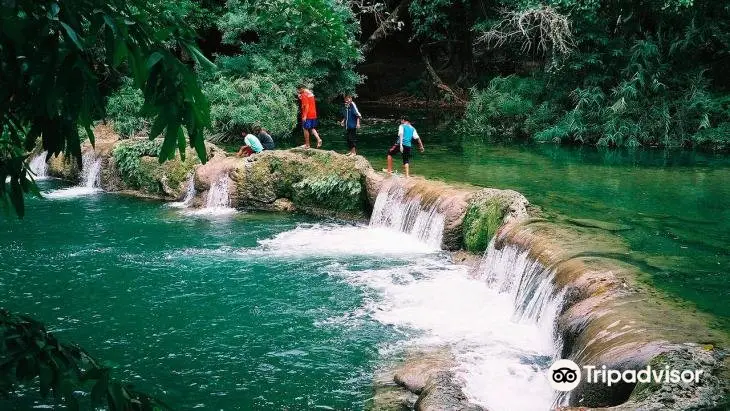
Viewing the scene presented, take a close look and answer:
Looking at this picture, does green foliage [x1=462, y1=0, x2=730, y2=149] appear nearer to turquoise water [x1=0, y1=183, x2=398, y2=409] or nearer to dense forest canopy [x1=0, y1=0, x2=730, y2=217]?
dense forest canopy [x1=0, y1=0, x2=730, y2=217]

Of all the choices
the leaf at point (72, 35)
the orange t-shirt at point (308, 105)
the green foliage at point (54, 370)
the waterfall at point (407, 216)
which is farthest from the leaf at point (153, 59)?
the orange t-shirt at point (308, 105)

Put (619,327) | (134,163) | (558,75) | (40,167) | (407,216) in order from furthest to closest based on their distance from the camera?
(558,75) → (40,167) → (134,163) → (407,216) → (619,327)

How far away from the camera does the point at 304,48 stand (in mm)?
23547

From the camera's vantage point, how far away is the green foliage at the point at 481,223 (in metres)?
12.1

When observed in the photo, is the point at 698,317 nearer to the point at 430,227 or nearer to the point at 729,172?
the point at 430,227

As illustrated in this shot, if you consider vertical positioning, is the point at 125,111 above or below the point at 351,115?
above

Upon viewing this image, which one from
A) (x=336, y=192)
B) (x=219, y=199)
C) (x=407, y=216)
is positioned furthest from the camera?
(x=219, y=199)

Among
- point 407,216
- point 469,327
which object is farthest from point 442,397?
point 407,216

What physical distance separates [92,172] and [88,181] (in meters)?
0.29

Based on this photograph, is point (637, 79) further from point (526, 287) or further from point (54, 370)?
point (54, 370)

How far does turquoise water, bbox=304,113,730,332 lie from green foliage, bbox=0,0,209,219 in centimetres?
631

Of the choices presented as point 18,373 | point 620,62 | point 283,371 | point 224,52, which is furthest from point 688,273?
point 224,52

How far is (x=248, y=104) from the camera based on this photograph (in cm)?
2189

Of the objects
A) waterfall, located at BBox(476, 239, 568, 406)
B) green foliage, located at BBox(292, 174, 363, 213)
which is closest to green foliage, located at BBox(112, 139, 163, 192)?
green foliage, located at BBox(292, 174, 363, 213)
